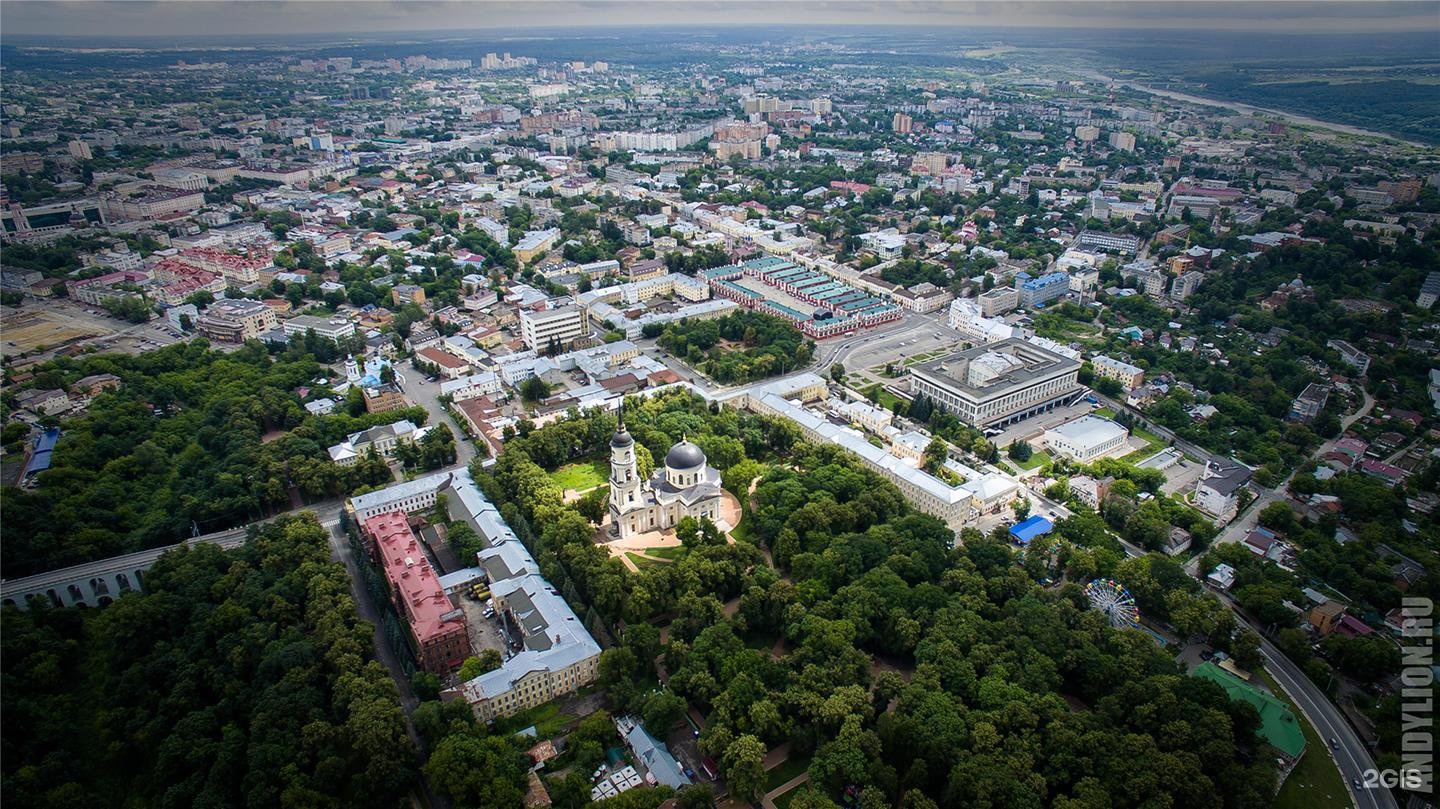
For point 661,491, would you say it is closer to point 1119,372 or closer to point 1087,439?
point 1087,439

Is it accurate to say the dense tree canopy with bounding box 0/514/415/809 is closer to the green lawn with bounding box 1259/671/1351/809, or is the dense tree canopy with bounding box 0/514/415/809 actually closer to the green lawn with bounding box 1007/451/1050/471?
the green lawn with bounding box 1259/671/1351/809

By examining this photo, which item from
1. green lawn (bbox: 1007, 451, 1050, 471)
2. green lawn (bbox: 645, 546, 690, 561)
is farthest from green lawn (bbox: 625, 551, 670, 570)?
green lawn (bbox: 1007, 451, 1050, 471)

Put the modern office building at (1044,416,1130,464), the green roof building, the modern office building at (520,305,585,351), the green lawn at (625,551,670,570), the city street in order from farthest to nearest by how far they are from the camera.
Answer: the modern office building at (520,305,585,351)
the city street
the modern office building at (1044,416,1130,464)
the green lawn at (625,551,670,570)
the green roof building

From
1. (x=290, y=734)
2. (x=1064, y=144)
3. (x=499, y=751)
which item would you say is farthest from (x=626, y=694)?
(x=1064, y=144)

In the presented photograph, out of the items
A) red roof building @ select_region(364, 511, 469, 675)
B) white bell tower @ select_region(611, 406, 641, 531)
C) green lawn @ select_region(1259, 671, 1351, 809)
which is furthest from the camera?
white bell tower @ select_region(611, 406, 641, 531)

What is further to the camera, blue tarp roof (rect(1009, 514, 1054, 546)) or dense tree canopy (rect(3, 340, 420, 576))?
blue tarp roof (rect(1009, 514, 1054, 546))

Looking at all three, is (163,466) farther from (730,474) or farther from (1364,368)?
(1364,368)
